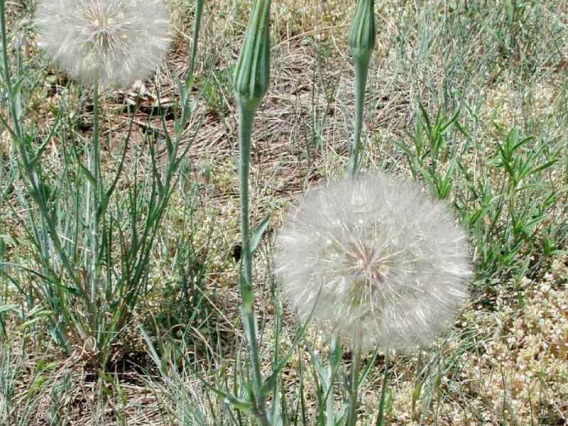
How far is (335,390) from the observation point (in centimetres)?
257

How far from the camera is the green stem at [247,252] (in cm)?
147

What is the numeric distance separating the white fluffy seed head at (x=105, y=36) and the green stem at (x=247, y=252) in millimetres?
1066

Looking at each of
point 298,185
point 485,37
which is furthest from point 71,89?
point 485,37

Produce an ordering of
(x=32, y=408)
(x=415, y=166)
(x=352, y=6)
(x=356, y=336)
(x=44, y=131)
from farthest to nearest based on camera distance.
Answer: (x=352, y=6)
(x=44, y=131)
(x=415, y=166)
(x=32, y=408)
(x=356, y=336)

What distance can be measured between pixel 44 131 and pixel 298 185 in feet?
3.60

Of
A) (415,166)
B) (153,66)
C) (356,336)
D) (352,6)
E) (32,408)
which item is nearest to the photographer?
(356,336)

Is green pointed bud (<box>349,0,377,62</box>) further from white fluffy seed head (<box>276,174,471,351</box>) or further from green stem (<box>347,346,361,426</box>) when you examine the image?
green stem (<box>347,346,361,426</box>)

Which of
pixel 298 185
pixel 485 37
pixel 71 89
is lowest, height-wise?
pixel 298 185

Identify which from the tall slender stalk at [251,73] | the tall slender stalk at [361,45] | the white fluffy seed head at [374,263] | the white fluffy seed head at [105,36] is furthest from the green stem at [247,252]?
the white fluffy seed head at [105,36]

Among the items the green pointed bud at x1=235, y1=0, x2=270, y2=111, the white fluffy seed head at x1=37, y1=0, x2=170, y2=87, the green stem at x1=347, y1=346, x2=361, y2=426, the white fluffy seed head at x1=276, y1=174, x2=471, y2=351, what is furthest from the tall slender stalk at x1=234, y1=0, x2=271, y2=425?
the white fluffy seed head at x1=37, y1=0, x2=170, y2=87

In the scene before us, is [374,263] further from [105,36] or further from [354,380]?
[105,36]

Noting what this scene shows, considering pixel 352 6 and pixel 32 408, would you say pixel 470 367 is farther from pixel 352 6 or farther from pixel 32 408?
pixel 352 6

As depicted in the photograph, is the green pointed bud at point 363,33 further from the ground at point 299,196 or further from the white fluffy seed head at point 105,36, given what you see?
the white fluffy seed head at point 105,36

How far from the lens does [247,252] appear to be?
1551mm
